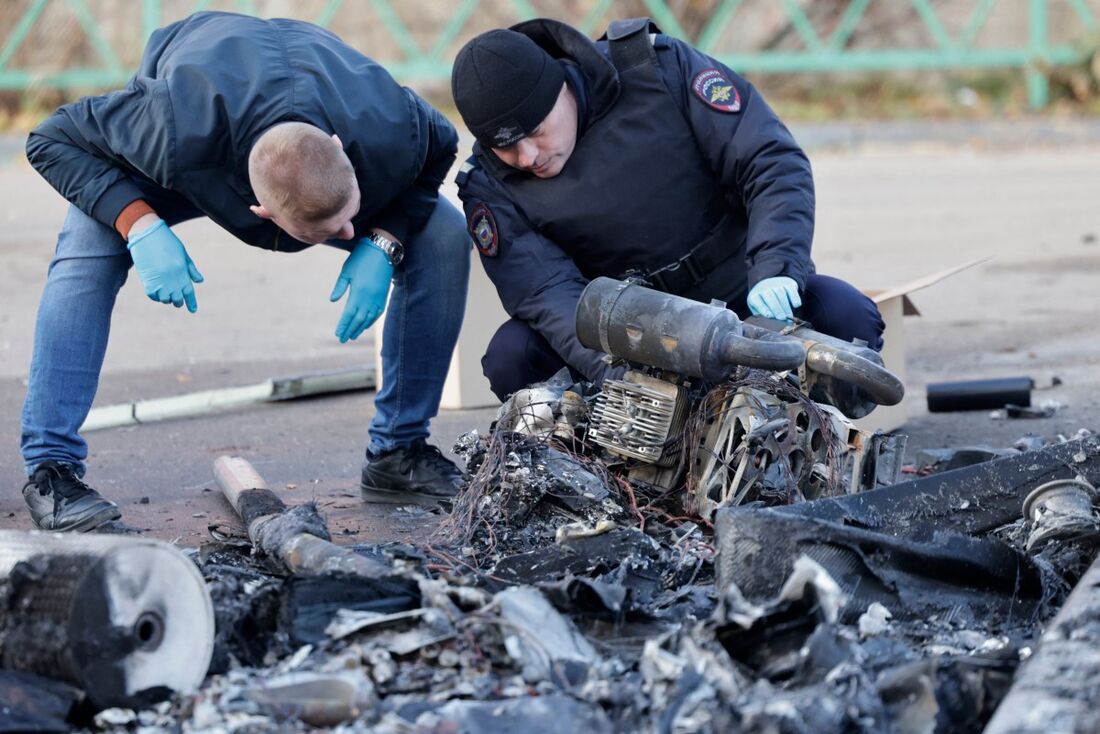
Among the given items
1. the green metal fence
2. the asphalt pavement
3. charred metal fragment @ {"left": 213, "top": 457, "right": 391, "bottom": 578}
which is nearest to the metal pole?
the green metal fence

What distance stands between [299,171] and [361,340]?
3.29 meters

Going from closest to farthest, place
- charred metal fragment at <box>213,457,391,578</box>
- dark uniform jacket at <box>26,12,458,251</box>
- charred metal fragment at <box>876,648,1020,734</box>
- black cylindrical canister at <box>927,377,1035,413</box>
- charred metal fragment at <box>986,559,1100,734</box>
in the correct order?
charred metal fragment at <box>986,559,1100,734</box> → charred metal fragment at <box>876,648,1020,734</box> → charred metal fragment at <box>213,457,391,578</box> → dark uniform jacket at <box>26,12,458,251</box> → black cylindrical canister at <box>927,377,1035,413</box>

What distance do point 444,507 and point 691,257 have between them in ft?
3.18

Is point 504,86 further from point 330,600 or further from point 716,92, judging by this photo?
point 330,600

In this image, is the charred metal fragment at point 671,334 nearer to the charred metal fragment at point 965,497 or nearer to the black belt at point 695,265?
the charred metal fragment at point 965,497

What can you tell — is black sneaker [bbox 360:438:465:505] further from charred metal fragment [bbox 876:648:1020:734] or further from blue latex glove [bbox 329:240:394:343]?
charred metal fragment [bbox 876:648:1020:734]

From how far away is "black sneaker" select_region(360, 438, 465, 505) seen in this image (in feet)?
13.5

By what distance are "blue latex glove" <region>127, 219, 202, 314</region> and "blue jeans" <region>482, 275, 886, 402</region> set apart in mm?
872

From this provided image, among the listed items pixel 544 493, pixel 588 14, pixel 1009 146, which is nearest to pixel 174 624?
pixel 544 493

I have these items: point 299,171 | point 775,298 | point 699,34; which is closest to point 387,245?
point 299,171

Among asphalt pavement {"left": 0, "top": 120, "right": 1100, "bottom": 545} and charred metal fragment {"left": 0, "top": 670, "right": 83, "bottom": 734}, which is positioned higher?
asphalt pavement {"left": 0, "top": 120, "right": 1100, "bottom": 545}

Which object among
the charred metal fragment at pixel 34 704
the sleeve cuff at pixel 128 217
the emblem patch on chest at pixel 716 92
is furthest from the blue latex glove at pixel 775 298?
the charred metal fragment at pixel 34 704

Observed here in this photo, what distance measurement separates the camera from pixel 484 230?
13.1 feet

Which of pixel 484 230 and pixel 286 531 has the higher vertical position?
pixel 484 230
